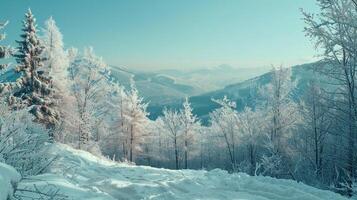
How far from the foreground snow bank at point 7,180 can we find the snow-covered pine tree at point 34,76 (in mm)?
22693

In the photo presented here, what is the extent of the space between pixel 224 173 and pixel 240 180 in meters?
1.37

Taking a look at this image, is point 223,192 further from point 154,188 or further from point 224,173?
point 224,173

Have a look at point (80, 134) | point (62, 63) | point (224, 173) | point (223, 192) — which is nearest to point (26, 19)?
point (62, 63)

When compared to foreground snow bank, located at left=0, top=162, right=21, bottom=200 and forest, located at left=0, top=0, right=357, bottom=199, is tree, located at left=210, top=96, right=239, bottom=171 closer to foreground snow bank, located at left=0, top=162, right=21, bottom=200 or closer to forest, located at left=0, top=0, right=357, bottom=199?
forest, located at left=0, top=0, right=357, bottom=199

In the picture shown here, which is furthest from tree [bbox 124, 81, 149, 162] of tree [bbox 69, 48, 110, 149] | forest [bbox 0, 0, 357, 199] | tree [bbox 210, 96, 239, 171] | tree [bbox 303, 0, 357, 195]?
tree [bbox 303, 0, 357, 195]

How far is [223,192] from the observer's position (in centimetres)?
944

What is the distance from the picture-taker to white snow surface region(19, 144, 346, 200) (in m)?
8.19

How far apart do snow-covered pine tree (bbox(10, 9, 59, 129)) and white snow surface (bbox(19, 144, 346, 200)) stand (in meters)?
16.7

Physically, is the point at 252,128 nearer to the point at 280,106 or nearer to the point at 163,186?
the point at 280,106

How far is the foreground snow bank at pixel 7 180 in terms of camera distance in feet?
12.3

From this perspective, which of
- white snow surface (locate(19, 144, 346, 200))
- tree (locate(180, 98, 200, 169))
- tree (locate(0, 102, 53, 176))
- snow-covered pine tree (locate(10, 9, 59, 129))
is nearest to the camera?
tree (locate(0, 102, 53, 176))

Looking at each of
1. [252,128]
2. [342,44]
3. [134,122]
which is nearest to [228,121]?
[252,128]

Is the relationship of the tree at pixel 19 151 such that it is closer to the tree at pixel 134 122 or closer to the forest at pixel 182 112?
the forest at pixel 182 112

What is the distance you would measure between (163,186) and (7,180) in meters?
5.67
